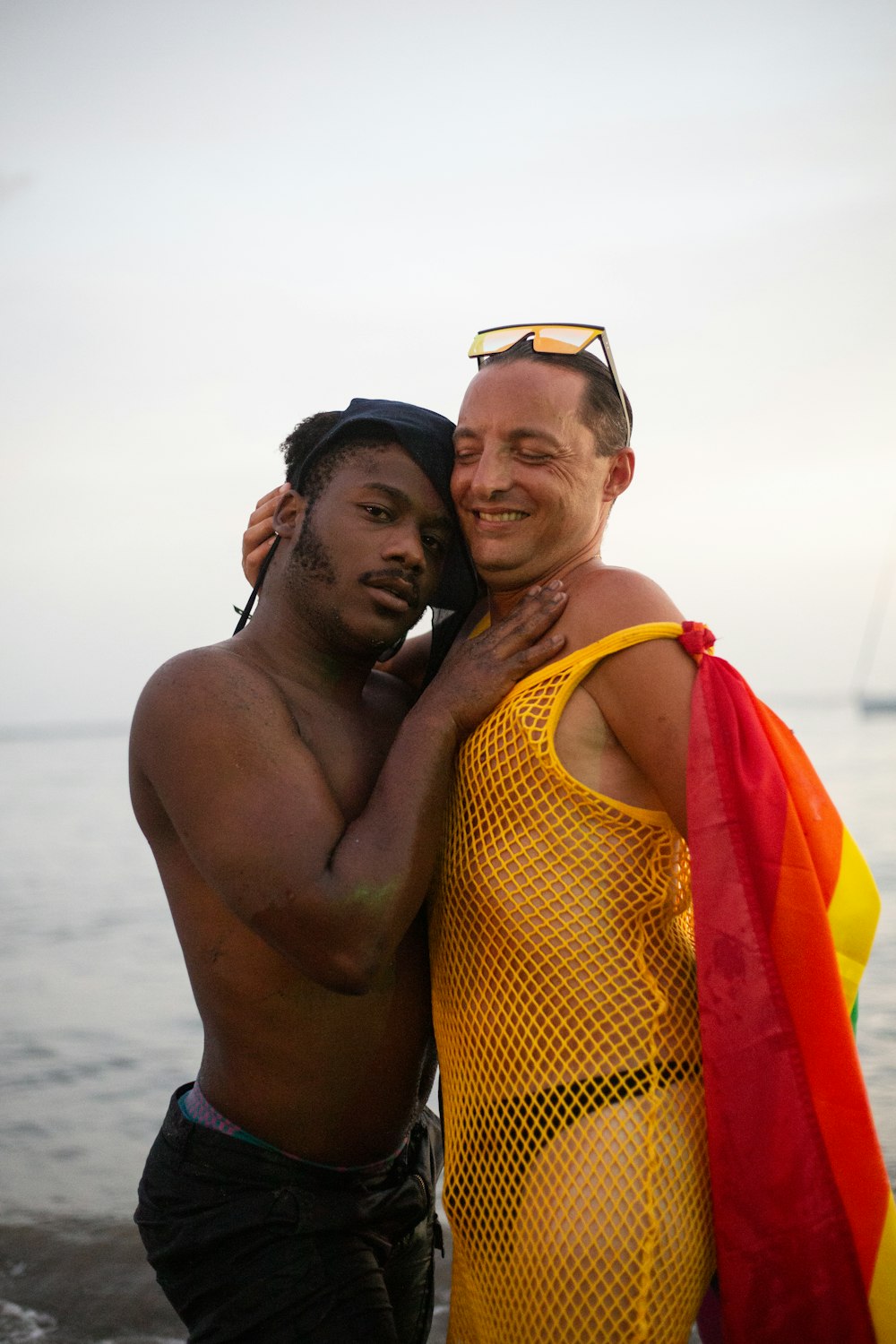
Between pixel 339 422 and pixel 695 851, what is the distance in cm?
140

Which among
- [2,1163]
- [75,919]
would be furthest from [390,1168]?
[75,919]

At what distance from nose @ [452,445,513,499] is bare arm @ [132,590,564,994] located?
1.01 ft

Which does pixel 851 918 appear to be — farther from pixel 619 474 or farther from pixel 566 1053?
pixel 619 474

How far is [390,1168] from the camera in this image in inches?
112

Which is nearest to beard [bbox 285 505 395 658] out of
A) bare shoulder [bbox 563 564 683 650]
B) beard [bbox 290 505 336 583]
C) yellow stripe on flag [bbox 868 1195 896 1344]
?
beard [bbox 290 505 336 583]

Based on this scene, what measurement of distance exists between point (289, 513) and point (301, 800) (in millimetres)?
950

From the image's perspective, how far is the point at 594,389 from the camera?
9.61 ft

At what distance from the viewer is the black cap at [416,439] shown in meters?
2.92

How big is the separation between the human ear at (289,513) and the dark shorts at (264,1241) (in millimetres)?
1481

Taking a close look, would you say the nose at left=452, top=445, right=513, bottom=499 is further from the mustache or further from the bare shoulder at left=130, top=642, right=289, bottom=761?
the bare shoulder at left=130, top=642, right=289, bottom=761

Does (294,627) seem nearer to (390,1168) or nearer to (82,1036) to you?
(390,1168)

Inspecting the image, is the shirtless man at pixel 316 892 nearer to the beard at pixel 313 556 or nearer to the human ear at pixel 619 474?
the beard at pixel 313 556

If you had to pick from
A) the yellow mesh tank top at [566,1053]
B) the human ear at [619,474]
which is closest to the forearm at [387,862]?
the yellow mesh tank top at [566,1053]

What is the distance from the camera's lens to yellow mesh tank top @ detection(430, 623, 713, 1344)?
230 centimetres
